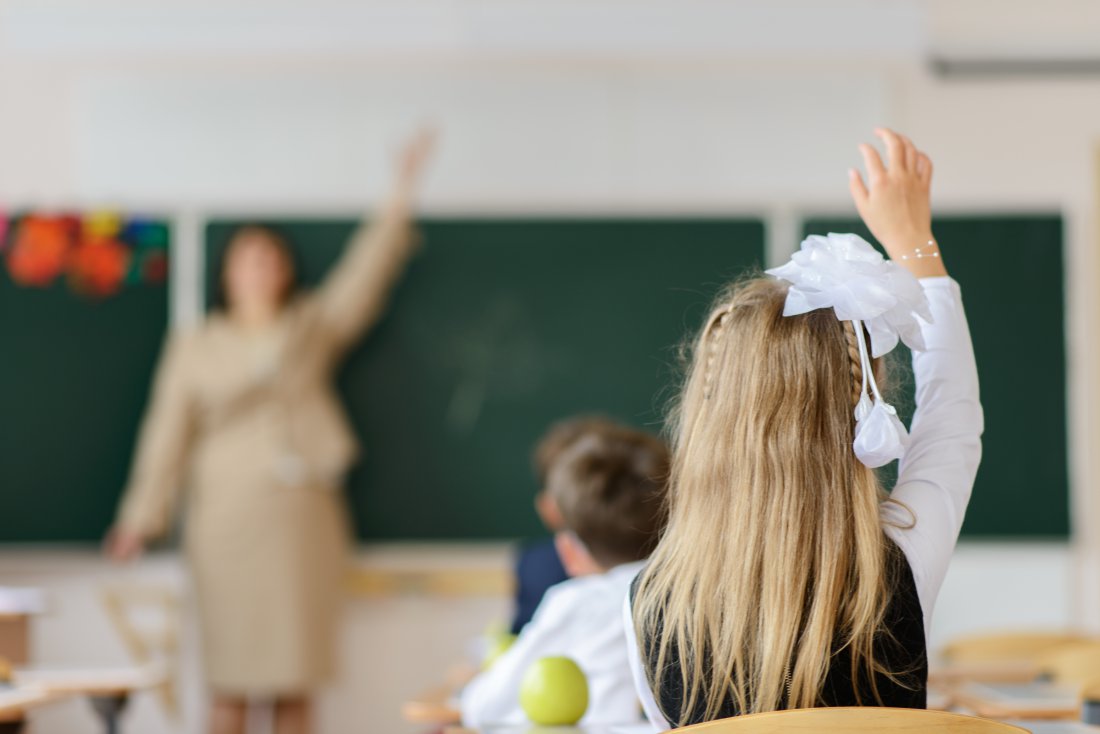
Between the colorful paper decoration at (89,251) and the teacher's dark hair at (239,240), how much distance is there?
0.64 ft

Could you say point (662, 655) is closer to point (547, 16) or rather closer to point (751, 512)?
point (751, 512)

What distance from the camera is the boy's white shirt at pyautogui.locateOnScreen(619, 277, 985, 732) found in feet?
4.61

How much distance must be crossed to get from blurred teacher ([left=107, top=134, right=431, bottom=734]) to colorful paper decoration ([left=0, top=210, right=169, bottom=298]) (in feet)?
0.85

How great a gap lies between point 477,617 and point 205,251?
4.99 feet

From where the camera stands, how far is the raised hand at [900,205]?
1.53m

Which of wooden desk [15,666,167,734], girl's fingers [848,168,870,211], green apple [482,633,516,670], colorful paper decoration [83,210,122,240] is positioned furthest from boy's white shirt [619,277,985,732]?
colorful paper decoration [83,210,122,240]

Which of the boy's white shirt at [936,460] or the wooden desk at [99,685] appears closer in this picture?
the boy's white shirt at [936,460]

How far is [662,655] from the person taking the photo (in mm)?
1428

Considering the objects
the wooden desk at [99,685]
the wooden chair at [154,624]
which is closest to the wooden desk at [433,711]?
the wooden desk at [99,685]

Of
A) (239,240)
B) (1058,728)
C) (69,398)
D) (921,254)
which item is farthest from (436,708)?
(69,398)

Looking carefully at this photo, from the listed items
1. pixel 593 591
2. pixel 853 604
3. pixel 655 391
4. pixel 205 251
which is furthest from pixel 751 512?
pixel 205 251

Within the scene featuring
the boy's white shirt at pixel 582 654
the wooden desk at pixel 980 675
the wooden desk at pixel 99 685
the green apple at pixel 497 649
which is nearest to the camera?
the boy's white shirt at pixel 582 654

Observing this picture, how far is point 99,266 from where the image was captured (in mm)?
4473

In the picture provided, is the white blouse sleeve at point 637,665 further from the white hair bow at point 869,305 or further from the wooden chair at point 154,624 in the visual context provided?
the wooden chair at point 154,624
